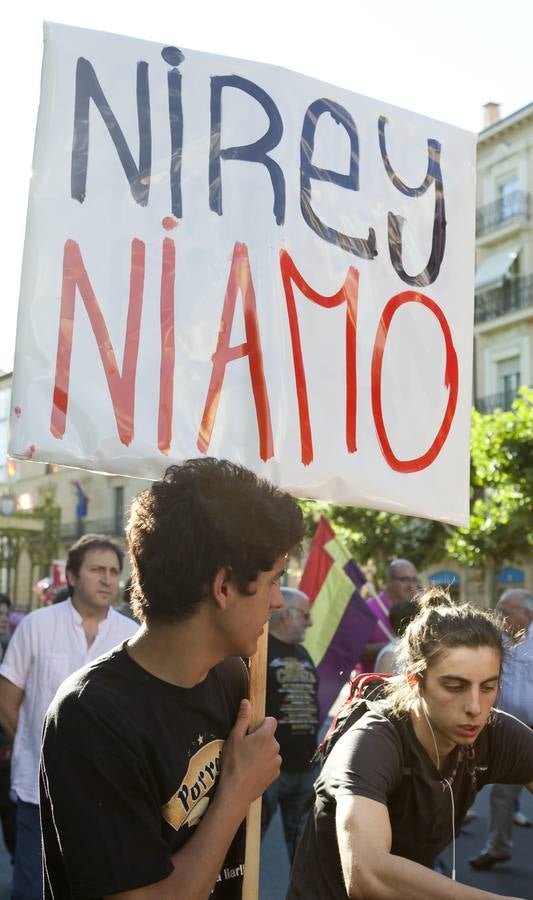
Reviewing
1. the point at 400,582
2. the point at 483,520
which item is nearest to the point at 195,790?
the point at 400,582

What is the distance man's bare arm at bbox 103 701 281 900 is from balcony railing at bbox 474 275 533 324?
3167 centimetres

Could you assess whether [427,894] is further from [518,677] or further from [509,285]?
[509,285]

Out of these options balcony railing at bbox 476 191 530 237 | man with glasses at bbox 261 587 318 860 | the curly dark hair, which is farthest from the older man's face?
balcony railing at bbox 476 191 530 237

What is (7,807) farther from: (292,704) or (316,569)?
(316,569)

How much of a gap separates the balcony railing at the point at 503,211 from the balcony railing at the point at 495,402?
16.8 feet

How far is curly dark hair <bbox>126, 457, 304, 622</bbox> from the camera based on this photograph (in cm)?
188

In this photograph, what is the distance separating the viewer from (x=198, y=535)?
6.16 feet

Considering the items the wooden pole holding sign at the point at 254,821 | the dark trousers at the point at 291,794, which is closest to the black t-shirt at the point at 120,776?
the wooden pole holding sign at the point at 254,821

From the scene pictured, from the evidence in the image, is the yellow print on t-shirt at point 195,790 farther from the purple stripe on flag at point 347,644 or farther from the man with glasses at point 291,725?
the purple stripe on flag at point 347,644

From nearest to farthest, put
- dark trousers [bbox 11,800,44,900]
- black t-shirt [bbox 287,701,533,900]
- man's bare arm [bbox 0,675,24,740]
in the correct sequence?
black t-shirt [bbox 287,701,533,900] < dark trousers [bbox 11,800,44,900] < man's bare arm [bbox 0,675,24,740]

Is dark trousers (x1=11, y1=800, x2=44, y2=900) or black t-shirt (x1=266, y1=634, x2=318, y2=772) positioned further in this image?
black t-shirt (x1=266, y1=634, x2=318, y2=772)

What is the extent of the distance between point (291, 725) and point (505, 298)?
29310 millimetres

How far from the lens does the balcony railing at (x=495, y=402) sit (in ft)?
107

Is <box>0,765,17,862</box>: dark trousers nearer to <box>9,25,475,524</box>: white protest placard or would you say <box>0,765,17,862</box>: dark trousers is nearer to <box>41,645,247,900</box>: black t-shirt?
<box>9,25,475,524</box>: white protest placard
